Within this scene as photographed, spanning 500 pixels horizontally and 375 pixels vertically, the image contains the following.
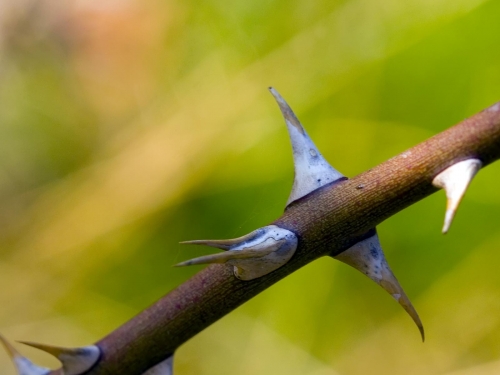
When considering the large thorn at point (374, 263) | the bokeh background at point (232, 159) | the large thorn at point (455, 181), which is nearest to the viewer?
the large thorn at point (455, 181)

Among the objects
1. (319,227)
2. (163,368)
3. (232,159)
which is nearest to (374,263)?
(319,227)

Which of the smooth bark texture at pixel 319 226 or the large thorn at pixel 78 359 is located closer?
the smooth bark texture at pixel 319 226

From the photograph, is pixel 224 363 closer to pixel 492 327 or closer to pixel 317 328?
pixel 317 328

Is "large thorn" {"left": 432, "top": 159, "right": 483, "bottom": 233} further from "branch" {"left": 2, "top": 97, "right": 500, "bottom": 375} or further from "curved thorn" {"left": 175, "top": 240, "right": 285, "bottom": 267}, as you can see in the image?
"curved thorn" {"left": 175, "top": 240, "right": 285, "bottom": 267}

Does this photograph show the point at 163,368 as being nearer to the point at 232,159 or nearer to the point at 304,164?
the point at 304,164

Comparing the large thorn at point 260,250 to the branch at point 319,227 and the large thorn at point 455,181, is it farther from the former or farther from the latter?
the large thorn at point 455,181

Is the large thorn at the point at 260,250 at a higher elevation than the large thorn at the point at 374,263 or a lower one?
higher

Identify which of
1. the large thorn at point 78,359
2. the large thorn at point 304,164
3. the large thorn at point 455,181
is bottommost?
the large thorn at point 455,181

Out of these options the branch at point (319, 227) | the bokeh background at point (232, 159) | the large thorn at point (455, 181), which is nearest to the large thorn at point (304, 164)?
the branch at point (319, 227)
